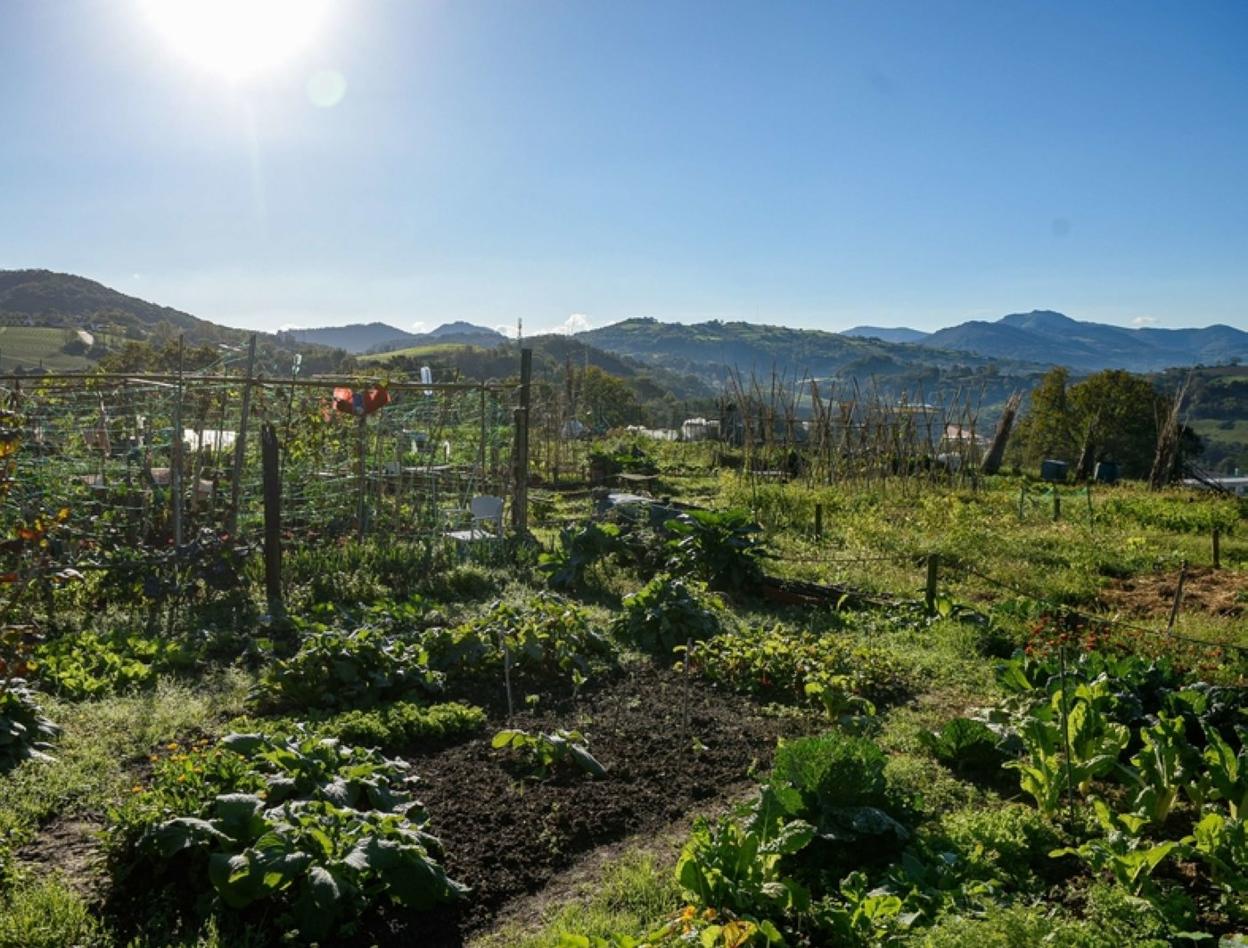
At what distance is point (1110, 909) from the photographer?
2.71 m

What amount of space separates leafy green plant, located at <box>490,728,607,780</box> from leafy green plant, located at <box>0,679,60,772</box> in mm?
2111

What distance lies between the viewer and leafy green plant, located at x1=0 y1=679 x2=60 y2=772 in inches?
155

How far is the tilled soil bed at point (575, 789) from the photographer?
3.16 metres

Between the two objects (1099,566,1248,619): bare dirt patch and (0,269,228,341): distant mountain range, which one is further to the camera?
(0,269,228,341): distant mountain range

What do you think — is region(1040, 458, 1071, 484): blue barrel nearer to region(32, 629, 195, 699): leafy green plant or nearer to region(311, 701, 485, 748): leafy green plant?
region(311, 701, 485, 748): leafy green plant

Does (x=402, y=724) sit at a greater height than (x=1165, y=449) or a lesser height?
lesser

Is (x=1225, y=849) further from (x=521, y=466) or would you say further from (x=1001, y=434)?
(x=1001, y=434)

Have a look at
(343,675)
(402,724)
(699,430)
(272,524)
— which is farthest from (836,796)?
(699,430)

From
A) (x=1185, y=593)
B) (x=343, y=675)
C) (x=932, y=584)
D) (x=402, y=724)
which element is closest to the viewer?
(x=402, y=724)

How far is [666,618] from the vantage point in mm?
6156

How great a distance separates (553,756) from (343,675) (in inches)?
55.9

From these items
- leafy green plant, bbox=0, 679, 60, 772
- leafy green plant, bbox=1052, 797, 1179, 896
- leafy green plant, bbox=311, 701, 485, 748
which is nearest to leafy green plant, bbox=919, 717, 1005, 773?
leafy green plant, bbox=1052, 797, 1179, 896

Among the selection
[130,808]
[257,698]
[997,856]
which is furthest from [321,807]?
[997,856]

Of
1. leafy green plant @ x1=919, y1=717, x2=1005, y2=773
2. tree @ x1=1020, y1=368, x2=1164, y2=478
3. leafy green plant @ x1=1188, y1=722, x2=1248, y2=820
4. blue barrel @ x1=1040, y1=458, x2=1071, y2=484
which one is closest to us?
leafy green plant @ x1=1188, y1=722, x2=1248, y2=820
